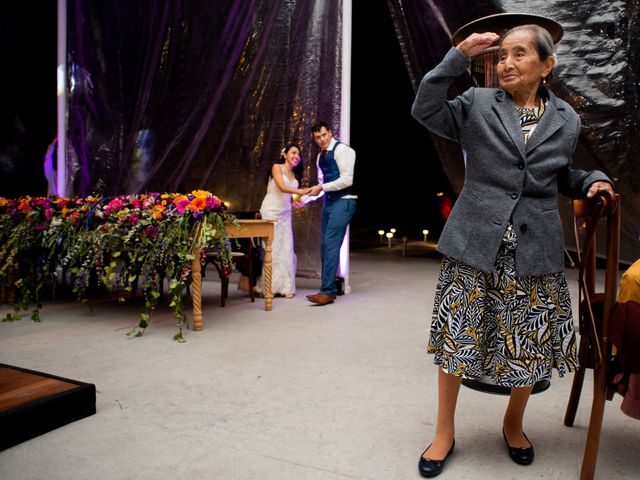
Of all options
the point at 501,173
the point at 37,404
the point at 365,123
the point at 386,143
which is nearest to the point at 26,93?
the point at 365,123

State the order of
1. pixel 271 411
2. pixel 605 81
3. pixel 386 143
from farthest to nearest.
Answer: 1. pixel 386 143
2. pixel 605 81
3. pixel 271 411

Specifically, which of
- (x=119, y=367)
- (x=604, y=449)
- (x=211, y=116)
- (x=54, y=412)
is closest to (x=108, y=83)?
(x=211, y=116)

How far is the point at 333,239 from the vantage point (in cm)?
475

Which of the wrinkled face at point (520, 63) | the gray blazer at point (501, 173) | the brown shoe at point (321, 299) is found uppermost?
the wrinkled face at point (520, 63)

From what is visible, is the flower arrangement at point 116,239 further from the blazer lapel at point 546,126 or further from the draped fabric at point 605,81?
the draped fabric at point 605,81

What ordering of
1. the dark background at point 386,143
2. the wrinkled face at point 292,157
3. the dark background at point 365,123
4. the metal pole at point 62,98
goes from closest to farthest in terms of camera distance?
the wrinkled face at point 292,157
the metal pole at point 62,98
the dark background at point 365,123
the dark background at point 386,143

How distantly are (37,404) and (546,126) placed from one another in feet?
6.71

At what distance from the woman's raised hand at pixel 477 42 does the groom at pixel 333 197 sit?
3.16m

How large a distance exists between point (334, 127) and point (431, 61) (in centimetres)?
115

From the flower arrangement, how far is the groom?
1.23 m

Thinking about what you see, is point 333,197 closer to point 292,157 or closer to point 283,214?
point 283,214

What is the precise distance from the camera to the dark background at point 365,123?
7051mm

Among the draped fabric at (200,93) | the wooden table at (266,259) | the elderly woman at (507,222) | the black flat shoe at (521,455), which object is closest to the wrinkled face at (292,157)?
the draped fabric at (200,93)

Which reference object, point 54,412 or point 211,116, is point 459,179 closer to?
point 211,116
